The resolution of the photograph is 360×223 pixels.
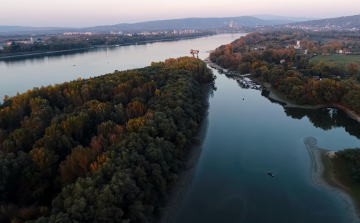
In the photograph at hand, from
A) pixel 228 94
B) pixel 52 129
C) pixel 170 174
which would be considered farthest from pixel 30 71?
pixel 170 174

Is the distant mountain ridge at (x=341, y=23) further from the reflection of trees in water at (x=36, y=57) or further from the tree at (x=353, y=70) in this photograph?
the reflection of trees in water at (x=36, y=57)

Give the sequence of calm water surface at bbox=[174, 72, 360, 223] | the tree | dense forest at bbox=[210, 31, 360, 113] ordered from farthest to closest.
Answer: the tree
dense forest at bbox=[210, 31, 360, 113]
calm water surface at bbox=[174, 72, 360, 223]

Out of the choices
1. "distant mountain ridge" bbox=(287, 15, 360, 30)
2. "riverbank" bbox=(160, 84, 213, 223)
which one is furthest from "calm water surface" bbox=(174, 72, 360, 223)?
"distant mountain ridge" bbox=(287, 15, 360, 30)

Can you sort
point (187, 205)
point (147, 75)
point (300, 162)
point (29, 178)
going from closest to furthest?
point (29, 178) < point (187, 205) < point (300, 162) < point (147, 75)

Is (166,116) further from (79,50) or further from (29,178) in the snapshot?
(79,50)

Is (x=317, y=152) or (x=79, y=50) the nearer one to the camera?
(x=317, y=152)

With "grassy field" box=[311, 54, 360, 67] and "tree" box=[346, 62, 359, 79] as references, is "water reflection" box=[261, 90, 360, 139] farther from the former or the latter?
"grassy field" box=[311, 54, 360, 67]

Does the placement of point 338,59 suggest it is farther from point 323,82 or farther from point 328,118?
point 328,118

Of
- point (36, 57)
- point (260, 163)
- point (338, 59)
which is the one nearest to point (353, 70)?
point (338, 59)
